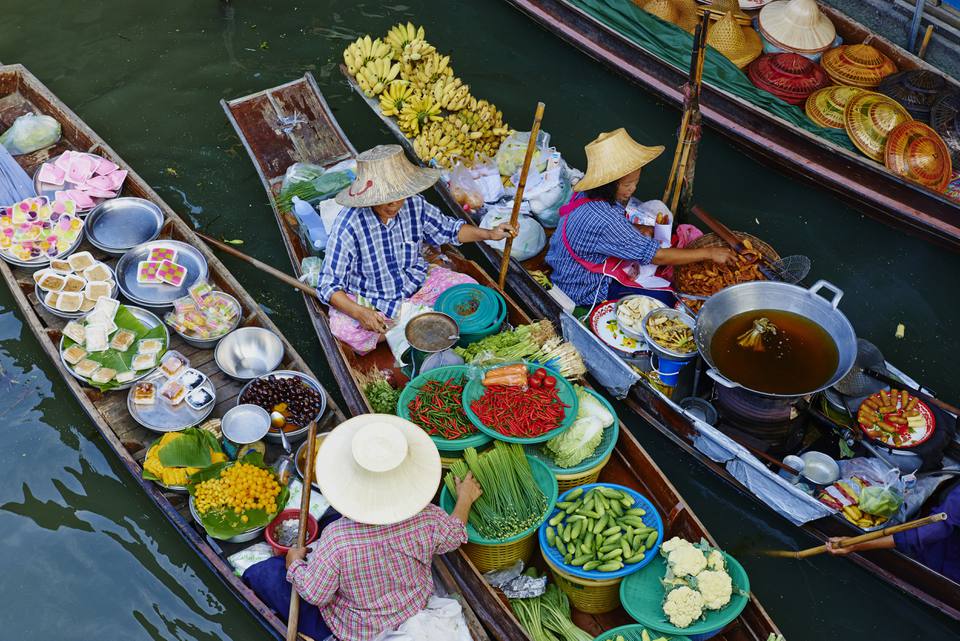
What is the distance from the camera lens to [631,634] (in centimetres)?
404

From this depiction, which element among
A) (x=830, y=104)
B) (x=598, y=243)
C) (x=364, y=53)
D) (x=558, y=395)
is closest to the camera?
(x=558, y=395)

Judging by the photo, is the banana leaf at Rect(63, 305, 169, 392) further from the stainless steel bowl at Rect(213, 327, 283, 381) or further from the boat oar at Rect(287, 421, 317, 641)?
the boat oar at Rect(287, 421, 317, 641)

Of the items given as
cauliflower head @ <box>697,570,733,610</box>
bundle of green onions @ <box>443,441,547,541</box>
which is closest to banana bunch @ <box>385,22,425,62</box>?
bundle of green onions @ <box>443,441,547,541</box>

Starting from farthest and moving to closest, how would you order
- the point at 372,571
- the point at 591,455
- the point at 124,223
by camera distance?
the point at 124,223
the point at 591,455
the point at 372,571

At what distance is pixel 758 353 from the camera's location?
4977 millimetres

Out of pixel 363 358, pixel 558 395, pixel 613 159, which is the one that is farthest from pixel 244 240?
pixel 558 395

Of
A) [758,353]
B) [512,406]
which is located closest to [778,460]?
[758,353]

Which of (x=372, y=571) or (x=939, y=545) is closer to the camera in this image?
(x=372, y=571)

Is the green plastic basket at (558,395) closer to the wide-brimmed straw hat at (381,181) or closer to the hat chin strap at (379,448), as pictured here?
the hat chin strap at (379,448)

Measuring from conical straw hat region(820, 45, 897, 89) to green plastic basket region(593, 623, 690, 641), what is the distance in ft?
18.8

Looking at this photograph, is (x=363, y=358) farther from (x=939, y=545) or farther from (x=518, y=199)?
(x=939, y=545)

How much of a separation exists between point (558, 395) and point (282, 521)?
1742 mm

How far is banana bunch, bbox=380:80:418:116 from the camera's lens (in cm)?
666

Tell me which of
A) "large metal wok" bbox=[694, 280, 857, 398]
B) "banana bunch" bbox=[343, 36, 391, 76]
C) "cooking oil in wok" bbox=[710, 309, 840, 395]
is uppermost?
"banana bunch" bbox=[343, 36, 391, 76]
